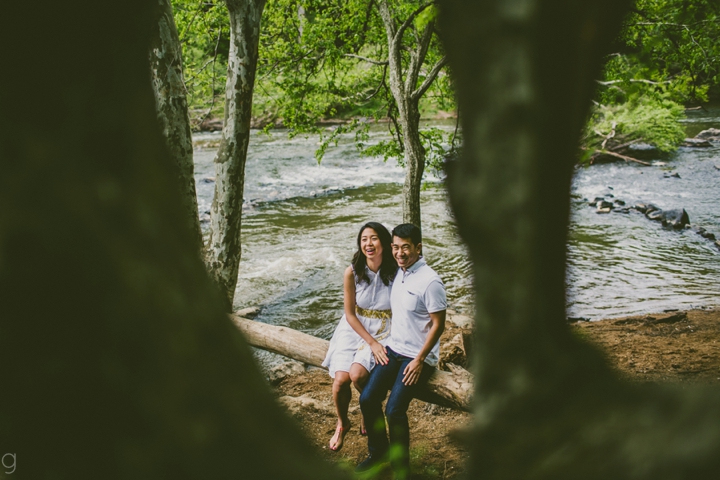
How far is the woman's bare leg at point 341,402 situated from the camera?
13.1 ft

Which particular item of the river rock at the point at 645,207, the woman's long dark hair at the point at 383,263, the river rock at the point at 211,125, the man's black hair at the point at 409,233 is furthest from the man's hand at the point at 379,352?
the river rock at the point at 211,125

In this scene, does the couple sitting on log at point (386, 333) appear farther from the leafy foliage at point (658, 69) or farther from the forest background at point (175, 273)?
the forest background at point (175, 273)

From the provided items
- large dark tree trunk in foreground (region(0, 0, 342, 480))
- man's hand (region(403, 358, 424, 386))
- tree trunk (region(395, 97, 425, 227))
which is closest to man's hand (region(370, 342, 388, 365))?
man's hand (region(403, 358, 424, 386))

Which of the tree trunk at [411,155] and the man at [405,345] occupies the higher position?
the tree trunk at [411,155]

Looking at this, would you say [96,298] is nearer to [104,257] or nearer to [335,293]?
[104,257]

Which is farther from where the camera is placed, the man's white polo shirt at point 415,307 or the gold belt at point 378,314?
the gold belt at point 378,314

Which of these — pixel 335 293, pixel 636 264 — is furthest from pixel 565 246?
pixel 636 264

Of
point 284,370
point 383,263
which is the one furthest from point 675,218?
point 383,263

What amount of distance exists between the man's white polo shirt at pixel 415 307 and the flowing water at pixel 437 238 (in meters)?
1.06

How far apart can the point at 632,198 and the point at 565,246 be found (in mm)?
15644

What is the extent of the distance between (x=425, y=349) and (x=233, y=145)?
4.36 metres

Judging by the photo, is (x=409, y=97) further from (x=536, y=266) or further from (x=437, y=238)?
(x=536, y=266)

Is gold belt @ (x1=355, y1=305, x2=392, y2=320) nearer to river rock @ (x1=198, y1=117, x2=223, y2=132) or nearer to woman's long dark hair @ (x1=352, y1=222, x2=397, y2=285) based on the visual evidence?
woman's long dark hair @ (x1=352, y1=222, x2=397, y2=285)

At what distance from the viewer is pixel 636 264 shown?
992 cm
